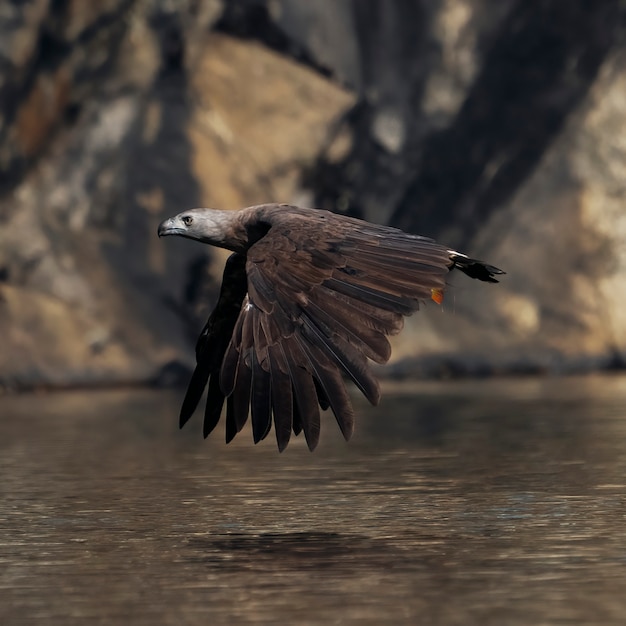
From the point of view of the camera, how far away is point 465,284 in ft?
104

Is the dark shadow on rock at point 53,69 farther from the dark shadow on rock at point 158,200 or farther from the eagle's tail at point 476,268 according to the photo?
the eagle's tail at point 476,268

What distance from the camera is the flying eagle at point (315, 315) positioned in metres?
8.58

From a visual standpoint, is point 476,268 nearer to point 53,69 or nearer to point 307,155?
point 53,69

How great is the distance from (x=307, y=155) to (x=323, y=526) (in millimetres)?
22330

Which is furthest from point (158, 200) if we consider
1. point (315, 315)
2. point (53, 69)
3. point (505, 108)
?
point (315, 315)

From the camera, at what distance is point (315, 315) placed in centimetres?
908

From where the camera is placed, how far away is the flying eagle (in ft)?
28.1

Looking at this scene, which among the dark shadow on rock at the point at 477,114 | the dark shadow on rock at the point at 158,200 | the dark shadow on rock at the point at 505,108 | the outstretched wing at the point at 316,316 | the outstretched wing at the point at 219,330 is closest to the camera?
the outstretched wing at the point at 316,316

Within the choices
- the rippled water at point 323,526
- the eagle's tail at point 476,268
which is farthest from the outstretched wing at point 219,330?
the eagle's tail at point 476,268

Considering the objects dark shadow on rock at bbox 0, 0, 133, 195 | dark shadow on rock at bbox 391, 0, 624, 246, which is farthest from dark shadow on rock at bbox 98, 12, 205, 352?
dark shadow on rock at bbox 391, 0, 624, 246

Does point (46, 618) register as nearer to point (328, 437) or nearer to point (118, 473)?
point (118, 473)

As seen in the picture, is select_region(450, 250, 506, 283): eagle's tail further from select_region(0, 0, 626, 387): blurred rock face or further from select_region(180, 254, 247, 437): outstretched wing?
select_region(0, 0, 626, 387): blurred rock face

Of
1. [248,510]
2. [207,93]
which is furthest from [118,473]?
[207,93]

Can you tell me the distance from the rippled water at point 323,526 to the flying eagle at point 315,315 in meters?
0.74
